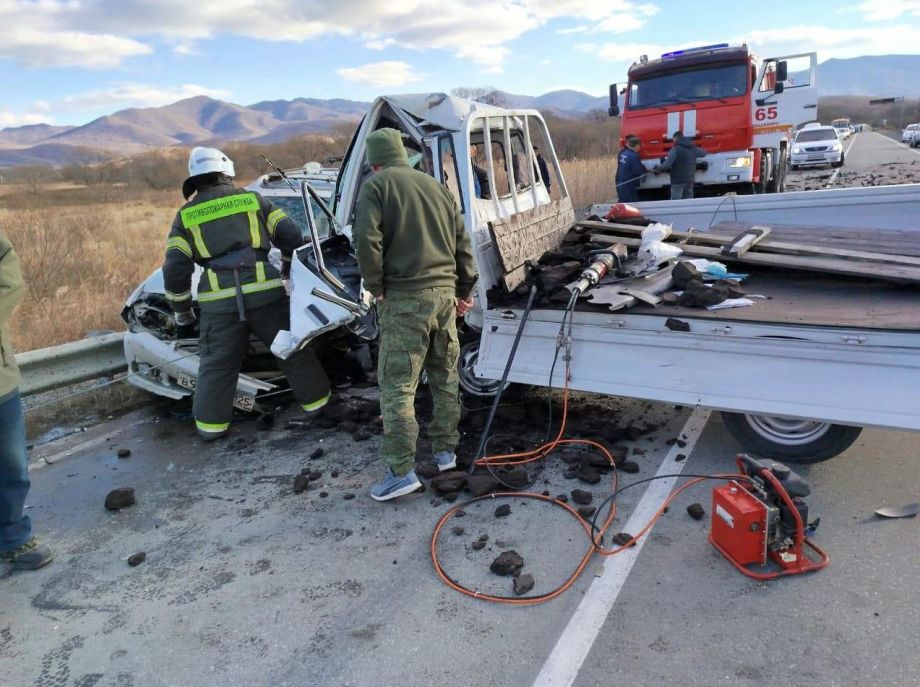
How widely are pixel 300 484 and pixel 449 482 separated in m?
0.95

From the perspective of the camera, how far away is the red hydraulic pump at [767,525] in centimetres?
276

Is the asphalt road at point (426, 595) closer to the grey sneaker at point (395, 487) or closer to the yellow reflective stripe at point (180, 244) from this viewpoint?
the grey sneaker at point (395, 487)

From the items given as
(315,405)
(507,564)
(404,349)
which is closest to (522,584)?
(507,564)

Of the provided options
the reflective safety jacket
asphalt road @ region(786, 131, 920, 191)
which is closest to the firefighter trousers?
the reflective safety jacket

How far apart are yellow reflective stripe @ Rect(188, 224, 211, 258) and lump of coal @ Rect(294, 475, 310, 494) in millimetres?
1754

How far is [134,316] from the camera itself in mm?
5434

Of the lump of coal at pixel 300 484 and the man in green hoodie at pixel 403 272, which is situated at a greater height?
the man in green hoodie at pixel 403 272

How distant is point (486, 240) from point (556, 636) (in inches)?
113

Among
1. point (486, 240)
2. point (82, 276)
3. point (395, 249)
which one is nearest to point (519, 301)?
point (486, 240)

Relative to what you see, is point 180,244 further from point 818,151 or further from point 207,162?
point 818,151

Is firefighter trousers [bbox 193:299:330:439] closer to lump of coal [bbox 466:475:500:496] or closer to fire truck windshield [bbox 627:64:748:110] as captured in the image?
lump of coal [bbox 466:475:500:496]

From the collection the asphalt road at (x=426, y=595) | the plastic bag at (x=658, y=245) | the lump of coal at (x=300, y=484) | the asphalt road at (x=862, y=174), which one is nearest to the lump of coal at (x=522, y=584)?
the asphalt road at (x=426, y=595)

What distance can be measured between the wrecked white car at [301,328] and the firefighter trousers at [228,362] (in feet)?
0.78

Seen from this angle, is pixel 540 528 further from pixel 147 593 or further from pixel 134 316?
pixel 134 316
